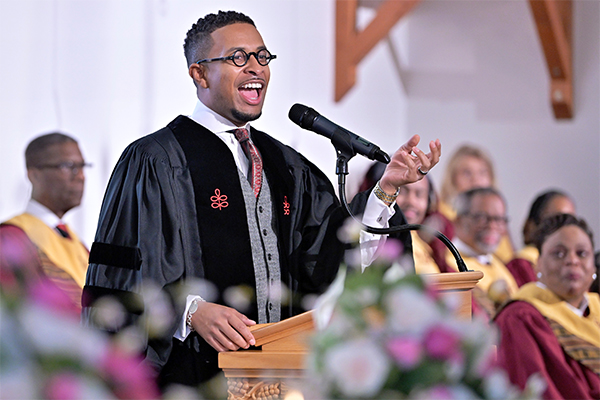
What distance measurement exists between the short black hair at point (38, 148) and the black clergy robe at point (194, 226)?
197 cm

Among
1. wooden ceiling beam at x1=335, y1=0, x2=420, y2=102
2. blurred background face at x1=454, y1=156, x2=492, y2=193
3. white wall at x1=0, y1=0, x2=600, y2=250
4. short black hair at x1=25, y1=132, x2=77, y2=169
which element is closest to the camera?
short black hair at x1=25, y1=132, x2=77, y2=169

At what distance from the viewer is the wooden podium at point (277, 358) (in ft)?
5.89

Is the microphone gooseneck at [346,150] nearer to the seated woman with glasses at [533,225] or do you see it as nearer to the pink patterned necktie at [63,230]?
the pink patterned necktie at [63,230]

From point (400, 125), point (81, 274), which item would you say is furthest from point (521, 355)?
point (400, 125)

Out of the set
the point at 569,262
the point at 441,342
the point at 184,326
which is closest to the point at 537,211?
the point at 569,262

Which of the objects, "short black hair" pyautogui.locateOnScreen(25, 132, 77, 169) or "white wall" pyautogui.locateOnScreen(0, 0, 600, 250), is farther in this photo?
"white wall" pyautogui.locateOnScreen(0, 0, 600, 250)

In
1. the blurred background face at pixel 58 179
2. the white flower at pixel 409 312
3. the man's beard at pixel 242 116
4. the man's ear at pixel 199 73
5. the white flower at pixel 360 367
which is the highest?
the man's ear at pixel 199 73

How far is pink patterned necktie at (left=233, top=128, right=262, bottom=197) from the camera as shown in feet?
8.44

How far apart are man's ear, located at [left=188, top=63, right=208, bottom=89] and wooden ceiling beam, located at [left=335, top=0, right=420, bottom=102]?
4.87 metres

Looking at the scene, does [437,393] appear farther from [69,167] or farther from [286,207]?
[69,167]

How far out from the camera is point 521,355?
4.00m

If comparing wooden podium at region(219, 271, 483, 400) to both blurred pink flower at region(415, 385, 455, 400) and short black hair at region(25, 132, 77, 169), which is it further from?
short black hair at region(25, 132, 77, 169)

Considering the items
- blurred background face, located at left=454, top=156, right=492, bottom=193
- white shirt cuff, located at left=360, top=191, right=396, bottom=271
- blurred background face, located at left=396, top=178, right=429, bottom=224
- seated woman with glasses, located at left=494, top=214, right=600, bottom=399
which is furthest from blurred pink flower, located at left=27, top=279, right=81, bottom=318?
blurred background face, located at left=454, top=156, right=492, bottom=193

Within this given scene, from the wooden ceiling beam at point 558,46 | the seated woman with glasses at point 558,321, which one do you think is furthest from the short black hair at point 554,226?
the wooden ceiling beam at point 558,46
